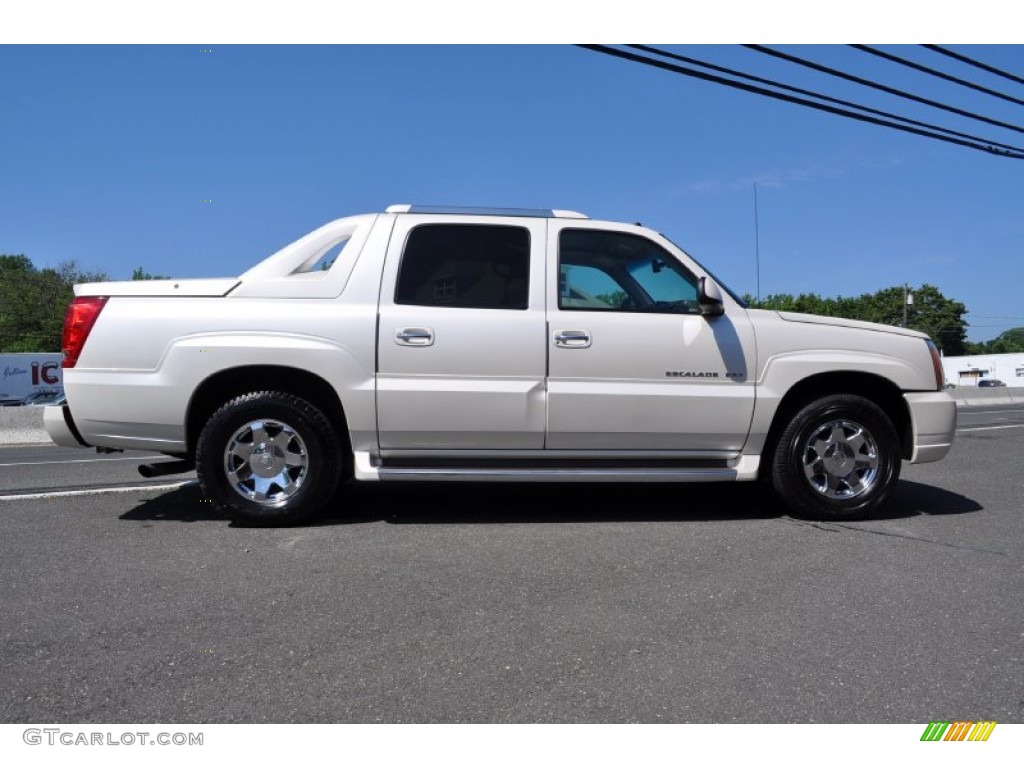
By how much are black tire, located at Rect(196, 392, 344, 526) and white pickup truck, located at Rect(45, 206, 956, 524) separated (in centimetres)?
1

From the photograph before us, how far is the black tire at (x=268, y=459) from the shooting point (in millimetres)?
4258

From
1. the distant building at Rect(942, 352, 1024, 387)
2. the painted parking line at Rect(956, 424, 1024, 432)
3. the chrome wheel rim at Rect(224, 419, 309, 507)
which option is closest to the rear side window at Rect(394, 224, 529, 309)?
the chrome wheel rim at Rect(224, 419, 309, 507)

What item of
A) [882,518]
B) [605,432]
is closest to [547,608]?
[605,432]

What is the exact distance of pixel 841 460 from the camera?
4613 millimetres

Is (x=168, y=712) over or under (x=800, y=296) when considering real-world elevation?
under

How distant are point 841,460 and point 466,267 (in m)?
2.67

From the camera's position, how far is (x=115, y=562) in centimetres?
361

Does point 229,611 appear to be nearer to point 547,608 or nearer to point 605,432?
point 547,608

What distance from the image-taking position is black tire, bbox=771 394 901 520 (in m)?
4.55

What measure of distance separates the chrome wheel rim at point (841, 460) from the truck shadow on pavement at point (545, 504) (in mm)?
290

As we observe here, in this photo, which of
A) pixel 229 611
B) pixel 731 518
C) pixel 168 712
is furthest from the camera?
pixel 731 518

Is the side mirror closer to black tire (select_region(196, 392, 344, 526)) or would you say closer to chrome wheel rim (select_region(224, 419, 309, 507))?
black tire (select_region(196, 392, 344, 526))

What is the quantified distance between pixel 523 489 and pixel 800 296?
10408cm
